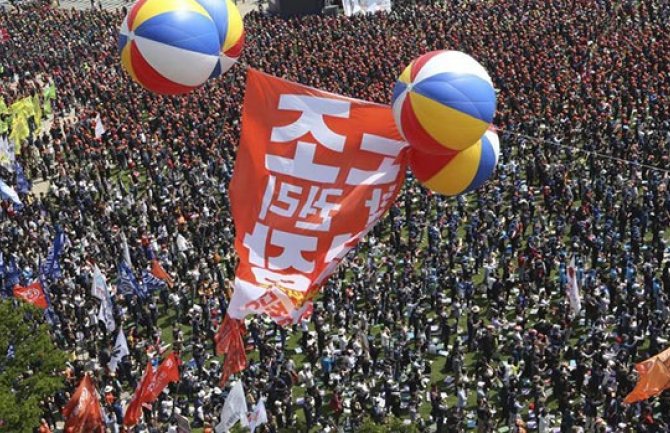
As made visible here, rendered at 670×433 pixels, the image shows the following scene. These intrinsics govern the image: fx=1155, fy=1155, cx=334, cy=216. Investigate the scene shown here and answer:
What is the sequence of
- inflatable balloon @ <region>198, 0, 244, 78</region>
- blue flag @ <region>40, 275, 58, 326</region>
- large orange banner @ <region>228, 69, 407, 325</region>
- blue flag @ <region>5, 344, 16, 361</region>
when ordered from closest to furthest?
large orange banner @ <region>228, 69, 407, 325</region> < inflatable balloon @ <region>198, 0, 244, 78</region> < blue flag @ <region>5, 344, 16, 361</region> < blue flag @ <region>40, 275, 58, 326</region>

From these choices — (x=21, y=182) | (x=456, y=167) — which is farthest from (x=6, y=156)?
(x=456, y=167)

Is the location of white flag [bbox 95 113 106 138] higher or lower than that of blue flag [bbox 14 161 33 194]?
higher

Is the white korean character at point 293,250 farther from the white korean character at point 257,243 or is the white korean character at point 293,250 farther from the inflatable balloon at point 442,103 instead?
the inflatable balloon at point 442,103

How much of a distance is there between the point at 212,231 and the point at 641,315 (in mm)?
15165

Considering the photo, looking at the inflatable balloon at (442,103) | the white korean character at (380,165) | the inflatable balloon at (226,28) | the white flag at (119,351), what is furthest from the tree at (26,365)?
the inflatable balloon at (442,103)

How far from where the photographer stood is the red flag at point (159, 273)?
116ft

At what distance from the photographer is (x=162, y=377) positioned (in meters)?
27.8

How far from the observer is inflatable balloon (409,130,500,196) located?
47.3ft

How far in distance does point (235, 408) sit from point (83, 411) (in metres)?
3.87

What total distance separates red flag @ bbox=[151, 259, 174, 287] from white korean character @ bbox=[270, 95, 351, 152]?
2149 cm

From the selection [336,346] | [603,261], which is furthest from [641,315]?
[336,346]

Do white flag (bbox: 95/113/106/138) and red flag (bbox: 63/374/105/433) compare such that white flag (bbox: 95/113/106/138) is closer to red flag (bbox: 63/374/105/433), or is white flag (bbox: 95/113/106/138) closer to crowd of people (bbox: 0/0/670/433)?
crowd of people (bbox: 0/0/670/433)

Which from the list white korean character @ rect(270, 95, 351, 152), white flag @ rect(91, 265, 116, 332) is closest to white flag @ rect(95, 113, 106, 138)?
white flag @ rect(91, 265, 116, 332)

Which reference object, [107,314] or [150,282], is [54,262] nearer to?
[150,282]
